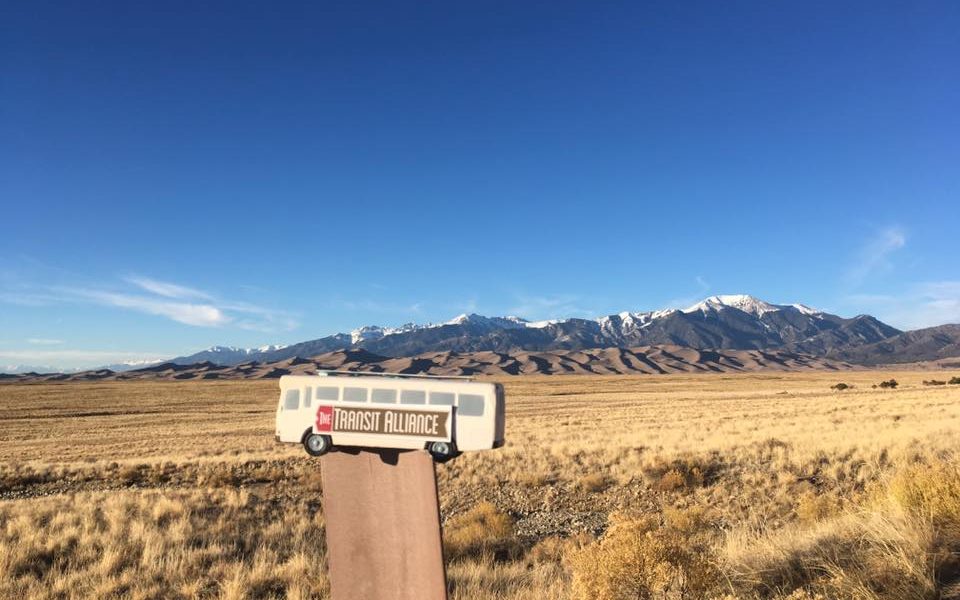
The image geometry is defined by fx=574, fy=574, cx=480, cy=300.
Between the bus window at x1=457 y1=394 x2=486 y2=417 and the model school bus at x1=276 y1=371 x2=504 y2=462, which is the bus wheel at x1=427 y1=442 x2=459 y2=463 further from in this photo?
the bus window at x1=457 y1=394 x2=486 y2=417

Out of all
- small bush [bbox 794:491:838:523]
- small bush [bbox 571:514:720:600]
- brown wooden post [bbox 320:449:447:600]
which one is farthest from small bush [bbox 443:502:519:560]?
brown wooden post [bbox 320:449:447:600]

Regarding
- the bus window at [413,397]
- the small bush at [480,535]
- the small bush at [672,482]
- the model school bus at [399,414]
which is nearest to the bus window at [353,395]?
the model school bus at [399,414]

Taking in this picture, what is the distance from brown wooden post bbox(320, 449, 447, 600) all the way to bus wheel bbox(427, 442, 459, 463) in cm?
21

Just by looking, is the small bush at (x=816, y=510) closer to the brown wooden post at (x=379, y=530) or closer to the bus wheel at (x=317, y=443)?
the brown wooden post at (x=379, y=530)

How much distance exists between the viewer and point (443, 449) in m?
3.22

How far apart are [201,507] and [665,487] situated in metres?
11.6

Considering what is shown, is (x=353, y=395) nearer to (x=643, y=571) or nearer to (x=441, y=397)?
(x=441, y=397)

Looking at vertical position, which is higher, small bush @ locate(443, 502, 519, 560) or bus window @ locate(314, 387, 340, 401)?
bus window @ locate(314, 387, 340, 401)

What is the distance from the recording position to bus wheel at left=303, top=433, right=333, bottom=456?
10.9 feet

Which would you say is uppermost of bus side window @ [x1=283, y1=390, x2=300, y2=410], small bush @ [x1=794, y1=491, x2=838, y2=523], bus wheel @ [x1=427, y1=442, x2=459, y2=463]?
bus side window @ [x1=283, y1=390, x2=300, y2=410]

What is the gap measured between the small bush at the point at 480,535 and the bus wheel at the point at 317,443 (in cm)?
679

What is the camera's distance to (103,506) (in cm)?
1245

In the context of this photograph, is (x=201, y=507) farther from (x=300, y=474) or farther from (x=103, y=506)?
(x=300, y=474)

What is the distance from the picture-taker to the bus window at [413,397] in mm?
3213
